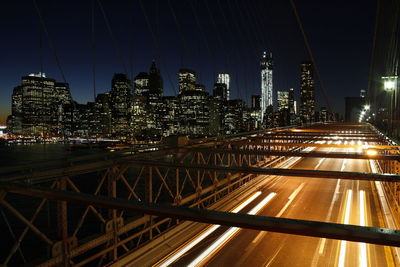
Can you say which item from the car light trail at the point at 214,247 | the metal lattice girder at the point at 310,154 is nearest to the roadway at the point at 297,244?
the car light trail at the point at 214,247

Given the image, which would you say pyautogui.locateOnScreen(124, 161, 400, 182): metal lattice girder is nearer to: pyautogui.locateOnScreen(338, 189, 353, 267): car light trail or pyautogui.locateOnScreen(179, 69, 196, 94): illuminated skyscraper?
pyautogui.locateOnScreen(338, 189, 353, 267): car light trail

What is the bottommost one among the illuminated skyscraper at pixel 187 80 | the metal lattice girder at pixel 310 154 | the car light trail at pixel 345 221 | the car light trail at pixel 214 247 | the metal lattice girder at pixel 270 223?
the car light trail at pixel 345 221

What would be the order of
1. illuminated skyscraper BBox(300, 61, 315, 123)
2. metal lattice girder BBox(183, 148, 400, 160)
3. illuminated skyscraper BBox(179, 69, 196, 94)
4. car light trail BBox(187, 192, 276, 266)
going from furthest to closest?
illuminated skyscraper BBox(300, 61, 315, 123), illuminated skyscraper BBox(179, 69, 196, 94), metal lattice girder BBox(183, 148, 400, 160), car light trail BBox(187, 192, 276, 266)

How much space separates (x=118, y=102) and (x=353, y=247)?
44.9 m

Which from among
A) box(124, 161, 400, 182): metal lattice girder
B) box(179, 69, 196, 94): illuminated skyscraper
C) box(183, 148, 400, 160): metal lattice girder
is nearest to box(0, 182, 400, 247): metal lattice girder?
box(124, 161, 400, 182): metal lattice girder

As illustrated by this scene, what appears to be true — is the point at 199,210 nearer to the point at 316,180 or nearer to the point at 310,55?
the point at 316,180

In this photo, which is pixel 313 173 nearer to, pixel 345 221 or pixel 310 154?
pixel 310 154

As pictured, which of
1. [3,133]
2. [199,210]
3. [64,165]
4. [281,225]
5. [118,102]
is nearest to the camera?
[281,225]

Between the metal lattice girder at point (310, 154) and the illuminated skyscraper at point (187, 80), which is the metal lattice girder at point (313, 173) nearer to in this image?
the metal lattice girder at point (310, 154)

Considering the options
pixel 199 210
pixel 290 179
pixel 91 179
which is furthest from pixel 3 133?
pixel 199 210

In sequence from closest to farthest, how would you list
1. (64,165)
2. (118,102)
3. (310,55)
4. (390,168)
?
1. (64,165)
2. (390,168)
3. (118,102)
4. (310,55)

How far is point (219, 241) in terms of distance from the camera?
8039 mm

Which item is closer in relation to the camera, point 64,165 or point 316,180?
point 64,165

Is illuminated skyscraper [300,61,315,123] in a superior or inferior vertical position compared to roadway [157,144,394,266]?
superior
